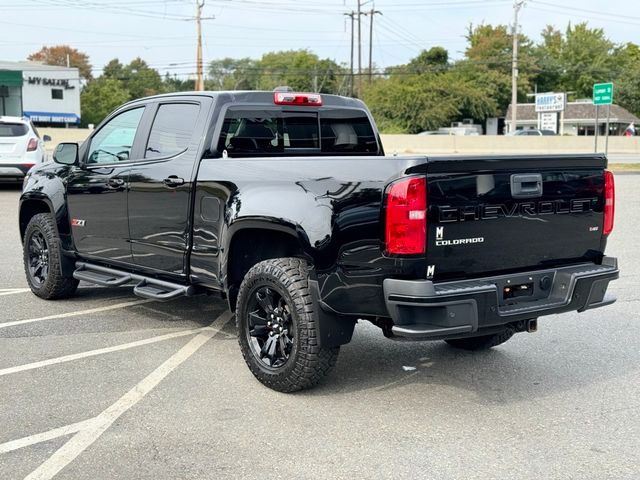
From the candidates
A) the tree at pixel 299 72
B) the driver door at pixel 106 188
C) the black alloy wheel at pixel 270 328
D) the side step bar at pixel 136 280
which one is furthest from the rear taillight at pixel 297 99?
the tree at pixel 299 72

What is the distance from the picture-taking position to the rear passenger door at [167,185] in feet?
19.1

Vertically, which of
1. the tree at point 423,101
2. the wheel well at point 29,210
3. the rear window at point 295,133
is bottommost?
the wheel well at point 29,210

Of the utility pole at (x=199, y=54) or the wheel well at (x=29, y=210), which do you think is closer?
the wheel well at (x=29, y=210)

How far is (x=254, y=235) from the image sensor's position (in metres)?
5.35

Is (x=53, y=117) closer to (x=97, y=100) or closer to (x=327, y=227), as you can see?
(x=97, y=100)

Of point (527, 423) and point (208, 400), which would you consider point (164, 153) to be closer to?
point (208, 400)

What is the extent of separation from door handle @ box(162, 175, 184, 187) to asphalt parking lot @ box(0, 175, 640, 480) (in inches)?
48.8

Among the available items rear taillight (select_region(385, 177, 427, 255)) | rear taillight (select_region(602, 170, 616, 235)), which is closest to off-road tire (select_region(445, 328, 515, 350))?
rear taillight (select_region(602, 170, 616, 235))

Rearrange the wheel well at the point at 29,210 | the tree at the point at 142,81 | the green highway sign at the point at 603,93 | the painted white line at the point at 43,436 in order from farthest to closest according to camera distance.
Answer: the tree at the point at 142,81, the green highway sign at the point at 603,93, the wheel well at the point at 29,210, the painted white line at the point at 43,436

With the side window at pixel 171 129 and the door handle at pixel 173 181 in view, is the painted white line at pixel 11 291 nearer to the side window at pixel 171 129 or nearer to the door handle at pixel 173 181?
the side window at pixel 171 129

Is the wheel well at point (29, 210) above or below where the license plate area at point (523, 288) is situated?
above

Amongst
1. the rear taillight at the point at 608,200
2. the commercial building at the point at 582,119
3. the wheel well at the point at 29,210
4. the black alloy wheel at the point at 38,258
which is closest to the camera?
the rear taillight at the point at 608,200

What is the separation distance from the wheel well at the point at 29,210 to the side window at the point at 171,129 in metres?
1.96

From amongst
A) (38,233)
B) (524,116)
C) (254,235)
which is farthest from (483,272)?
(524,116)
